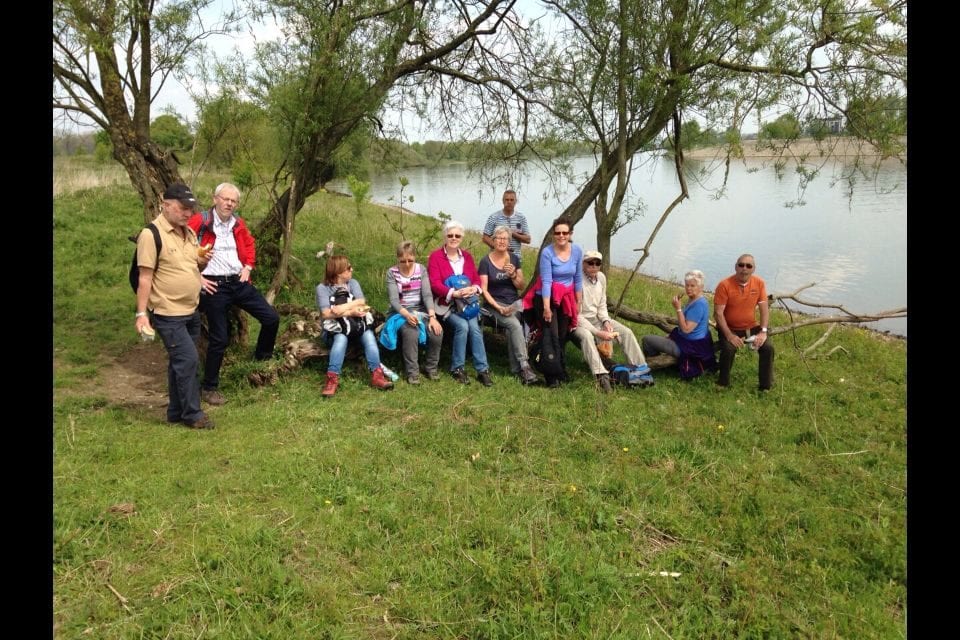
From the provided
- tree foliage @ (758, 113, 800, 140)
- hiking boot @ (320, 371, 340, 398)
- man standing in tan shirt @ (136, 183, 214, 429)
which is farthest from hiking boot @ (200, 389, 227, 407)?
tree foliage @ (758, 113, 800, 140)

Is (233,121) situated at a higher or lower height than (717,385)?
higher

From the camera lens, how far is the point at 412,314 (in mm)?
5828

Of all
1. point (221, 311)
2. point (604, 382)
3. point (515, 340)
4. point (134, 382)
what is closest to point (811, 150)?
point (604, 382)

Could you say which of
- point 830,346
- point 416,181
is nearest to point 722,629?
point 830,346

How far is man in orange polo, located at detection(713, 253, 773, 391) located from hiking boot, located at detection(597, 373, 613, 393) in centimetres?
121

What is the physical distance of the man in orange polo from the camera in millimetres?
5883

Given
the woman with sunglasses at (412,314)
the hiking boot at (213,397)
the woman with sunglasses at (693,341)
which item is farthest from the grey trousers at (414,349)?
the woman with sunglasses at (693,341)

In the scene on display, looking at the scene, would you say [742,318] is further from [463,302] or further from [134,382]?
[134,382]

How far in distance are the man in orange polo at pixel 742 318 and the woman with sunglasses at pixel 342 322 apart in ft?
11.1

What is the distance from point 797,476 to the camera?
4.14 meters

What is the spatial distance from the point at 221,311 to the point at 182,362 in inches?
30.0
